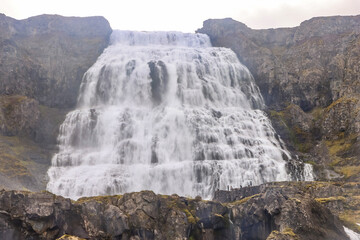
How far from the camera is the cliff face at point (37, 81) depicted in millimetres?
56031

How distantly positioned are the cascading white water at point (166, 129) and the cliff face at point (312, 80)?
15.3 ft

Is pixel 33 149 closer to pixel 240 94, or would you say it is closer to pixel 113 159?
pixel 113 159

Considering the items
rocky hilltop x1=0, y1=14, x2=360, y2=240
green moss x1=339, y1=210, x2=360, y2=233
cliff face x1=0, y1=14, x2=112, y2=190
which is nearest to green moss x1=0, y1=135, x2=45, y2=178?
cliff face x1=0, y1=14, x2=112, y2=190

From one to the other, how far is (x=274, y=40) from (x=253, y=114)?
1283 inches

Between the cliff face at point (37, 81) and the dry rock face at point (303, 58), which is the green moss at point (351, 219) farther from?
the cliff face at point (37, 81)

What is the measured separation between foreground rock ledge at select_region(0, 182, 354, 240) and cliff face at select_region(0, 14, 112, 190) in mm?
14736

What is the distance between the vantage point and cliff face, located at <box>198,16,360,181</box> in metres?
62.2

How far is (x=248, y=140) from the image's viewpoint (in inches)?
2366

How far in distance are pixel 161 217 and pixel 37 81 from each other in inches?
1944

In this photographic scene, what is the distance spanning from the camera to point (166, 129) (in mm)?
61594

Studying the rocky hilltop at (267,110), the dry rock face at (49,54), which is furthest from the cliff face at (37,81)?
the rocky hilltop at (267,110)

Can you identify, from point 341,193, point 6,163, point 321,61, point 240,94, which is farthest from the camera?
point 321,61

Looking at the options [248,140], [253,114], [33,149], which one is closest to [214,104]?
[253,114]

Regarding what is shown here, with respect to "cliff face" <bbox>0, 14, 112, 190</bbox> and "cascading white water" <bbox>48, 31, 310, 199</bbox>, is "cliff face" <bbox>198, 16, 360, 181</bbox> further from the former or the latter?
"cliff face" <bbox>0, 14, 112, 190</bbox>
